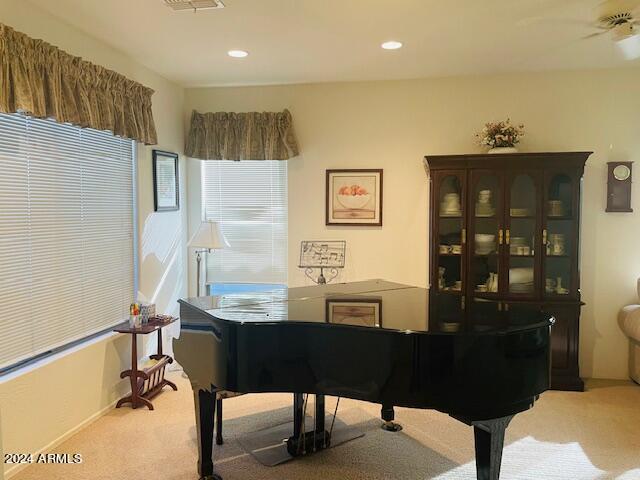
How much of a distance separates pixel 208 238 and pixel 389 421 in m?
2.09

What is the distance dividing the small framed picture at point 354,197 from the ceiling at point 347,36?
34.2 inches

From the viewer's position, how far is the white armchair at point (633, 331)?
397cm

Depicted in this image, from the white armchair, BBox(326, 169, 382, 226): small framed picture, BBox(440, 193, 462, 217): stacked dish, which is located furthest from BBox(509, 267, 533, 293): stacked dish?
BBox(326, 169, 382, 226): small framed picture

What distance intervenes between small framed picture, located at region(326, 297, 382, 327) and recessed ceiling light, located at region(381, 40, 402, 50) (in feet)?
5.89

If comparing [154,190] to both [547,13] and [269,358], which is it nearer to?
[269,358]

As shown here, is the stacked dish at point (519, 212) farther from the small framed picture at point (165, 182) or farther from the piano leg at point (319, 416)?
the small framed picture at point (165, 182)

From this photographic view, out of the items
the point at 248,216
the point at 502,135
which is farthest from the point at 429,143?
the point at 248,216

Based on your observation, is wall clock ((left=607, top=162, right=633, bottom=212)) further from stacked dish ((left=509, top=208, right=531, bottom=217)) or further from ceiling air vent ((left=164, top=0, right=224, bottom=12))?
ceiling air vent ((left=164, top=0, right=224, bottom=12))

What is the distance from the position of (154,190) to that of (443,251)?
250cm

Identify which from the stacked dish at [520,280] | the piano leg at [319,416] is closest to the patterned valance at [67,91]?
the piano leg at [319,416]

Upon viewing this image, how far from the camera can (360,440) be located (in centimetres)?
313

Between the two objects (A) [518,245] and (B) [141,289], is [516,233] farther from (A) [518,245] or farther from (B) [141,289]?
(B) [141,289]

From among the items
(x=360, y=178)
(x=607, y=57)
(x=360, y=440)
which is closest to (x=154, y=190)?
(x=360, y=178)

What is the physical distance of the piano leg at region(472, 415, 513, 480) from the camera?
7.00 feet
